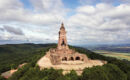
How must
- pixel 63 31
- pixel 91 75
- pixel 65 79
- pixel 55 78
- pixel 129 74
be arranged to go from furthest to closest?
pixel 63 31, pixel 129 74, pixel 91 75, pixel 55 78, pixel 65 79

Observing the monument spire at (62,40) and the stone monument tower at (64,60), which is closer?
the stone monument tower at (64,60)

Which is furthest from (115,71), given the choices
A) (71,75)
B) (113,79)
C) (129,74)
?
(71,75)

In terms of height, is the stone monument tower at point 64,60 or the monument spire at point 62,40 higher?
the monument spire at point 62,40

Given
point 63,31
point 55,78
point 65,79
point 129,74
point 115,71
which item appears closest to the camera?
point 65,79

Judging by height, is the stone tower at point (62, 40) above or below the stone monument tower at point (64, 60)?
above

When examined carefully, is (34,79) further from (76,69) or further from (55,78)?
(76,69)

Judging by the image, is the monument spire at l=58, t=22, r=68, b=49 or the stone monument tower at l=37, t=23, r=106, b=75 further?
the monument spire at l=58, t=22, r=68, b=49

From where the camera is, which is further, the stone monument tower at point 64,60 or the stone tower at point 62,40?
the stone tower at point 62,40

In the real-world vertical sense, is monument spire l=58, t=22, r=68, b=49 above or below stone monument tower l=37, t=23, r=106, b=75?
above

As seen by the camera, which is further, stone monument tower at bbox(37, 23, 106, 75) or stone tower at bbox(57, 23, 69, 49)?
stone tower at bbox(57, 23, 69, 49)

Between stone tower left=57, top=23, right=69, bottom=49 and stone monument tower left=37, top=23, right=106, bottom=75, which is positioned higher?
stone tower left=57, top=23, right=69, bottom=49

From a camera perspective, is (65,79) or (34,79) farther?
(34,79)
